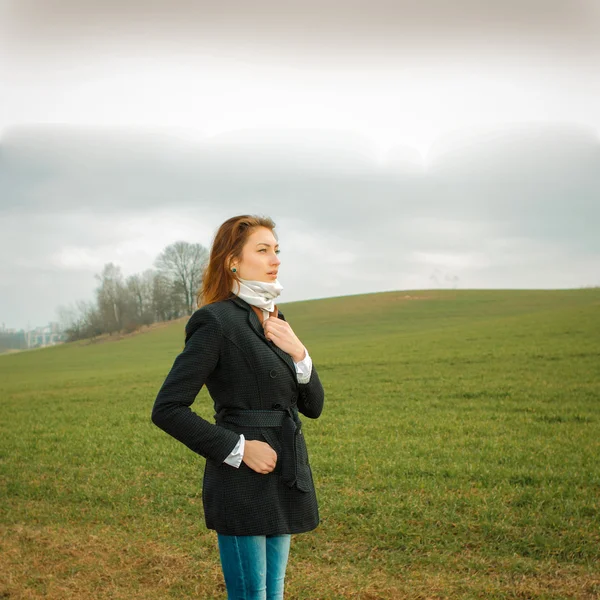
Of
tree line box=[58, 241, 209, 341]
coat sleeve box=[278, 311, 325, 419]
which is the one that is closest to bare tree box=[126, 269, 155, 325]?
tree line box=[58, 241, 209, 341]

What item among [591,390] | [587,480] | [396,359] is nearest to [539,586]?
[587,480]

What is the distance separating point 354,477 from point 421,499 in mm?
1390

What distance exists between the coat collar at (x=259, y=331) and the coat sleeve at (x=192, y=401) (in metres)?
0.19

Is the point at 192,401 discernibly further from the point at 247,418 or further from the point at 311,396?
the point at 311,396

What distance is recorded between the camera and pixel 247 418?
3.11 m

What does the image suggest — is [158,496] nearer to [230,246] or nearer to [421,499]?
[421,499]

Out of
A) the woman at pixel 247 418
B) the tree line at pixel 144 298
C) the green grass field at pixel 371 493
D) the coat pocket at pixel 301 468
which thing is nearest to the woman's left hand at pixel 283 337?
the woman at pixel 247 418

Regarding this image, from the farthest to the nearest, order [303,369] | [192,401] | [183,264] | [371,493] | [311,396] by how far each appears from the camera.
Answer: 1. [183,264]
2. [371,493]
3. [311,396]
4. [303,369]
5. [192,401]

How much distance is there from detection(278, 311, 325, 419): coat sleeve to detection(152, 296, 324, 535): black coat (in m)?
0.10

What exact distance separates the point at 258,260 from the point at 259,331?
36 cm

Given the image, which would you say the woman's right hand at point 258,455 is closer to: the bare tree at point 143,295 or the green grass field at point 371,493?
the green grass field at point 371,493

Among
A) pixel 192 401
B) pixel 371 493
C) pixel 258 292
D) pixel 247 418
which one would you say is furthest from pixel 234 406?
pixel 371 493

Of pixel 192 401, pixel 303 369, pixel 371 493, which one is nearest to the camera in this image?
pixel 192 401

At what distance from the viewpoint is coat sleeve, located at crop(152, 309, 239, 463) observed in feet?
Result: 9.85
